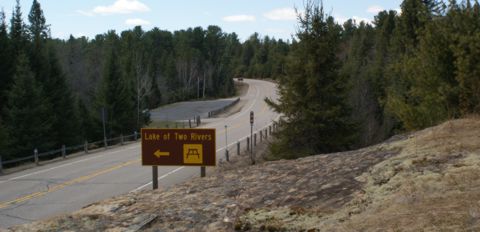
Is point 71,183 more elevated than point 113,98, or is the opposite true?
point 113,98

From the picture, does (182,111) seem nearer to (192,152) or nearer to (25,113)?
(25,113)

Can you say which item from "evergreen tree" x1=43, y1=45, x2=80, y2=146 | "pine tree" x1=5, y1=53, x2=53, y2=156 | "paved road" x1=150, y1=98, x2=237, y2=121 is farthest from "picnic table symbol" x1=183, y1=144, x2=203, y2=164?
"paved road" x1=150, y1=98, x2=237, y2=121

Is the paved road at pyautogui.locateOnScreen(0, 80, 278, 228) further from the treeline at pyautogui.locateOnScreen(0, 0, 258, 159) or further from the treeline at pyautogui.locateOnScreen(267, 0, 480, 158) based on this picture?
the treeline at pyautogui.locateOnScreen(0, 0, 258, 159)

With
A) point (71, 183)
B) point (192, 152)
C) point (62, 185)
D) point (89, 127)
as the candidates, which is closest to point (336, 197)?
point (192, 152)

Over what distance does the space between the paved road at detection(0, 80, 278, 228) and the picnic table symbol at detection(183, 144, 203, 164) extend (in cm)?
496

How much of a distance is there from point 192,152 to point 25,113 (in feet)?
84.3

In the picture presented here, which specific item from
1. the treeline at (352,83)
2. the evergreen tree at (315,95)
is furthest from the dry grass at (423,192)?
the evergreen tree at (315,95)

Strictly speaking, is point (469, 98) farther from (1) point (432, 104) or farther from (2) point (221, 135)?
(2) point (221, 135)

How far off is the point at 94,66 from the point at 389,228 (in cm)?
9474

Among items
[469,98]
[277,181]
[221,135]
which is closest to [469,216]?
[277,181]

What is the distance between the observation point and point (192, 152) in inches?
389

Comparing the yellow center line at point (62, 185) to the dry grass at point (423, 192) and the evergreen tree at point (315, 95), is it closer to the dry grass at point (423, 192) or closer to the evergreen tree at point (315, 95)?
the evergreen tree at point (315, 95)

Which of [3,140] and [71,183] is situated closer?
[71,183]

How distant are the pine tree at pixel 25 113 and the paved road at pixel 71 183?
6.25m
